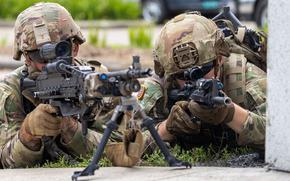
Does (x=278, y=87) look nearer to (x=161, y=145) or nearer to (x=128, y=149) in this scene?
(x=161, y=145)

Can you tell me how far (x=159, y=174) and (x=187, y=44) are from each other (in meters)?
0.78

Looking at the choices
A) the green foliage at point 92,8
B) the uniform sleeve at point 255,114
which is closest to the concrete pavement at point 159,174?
the uniform sleeve at point 255,114

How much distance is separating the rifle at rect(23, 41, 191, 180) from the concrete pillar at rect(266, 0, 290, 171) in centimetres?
49

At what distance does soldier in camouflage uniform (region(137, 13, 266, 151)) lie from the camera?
5312mm

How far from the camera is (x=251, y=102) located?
5.61 meters

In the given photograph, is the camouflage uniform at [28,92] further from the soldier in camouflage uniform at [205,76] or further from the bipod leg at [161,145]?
the bipod leg at [161,145]

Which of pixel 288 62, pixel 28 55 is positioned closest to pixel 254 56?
pixel 288 62

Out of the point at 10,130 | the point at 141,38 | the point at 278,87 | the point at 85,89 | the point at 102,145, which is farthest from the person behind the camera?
the point at 141,38

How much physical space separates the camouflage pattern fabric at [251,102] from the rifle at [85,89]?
48 cm

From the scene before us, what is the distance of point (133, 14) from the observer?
69.6ft

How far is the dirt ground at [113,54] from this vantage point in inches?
445

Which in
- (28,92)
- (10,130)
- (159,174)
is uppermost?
(28,92)

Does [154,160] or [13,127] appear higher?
[13,127]

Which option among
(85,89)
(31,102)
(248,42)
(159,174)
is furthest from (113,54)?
(85,89)
